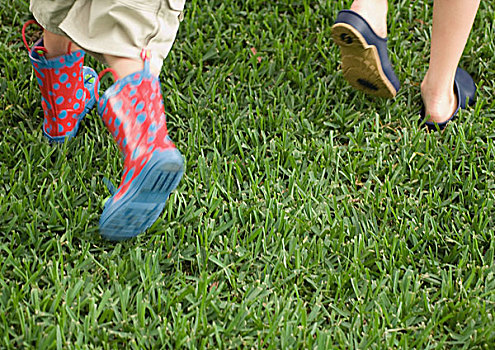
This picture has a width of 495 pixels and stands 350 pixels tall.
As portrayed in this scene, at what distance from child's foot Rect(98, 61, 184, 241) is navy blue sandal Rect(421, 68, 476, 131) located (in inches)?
48.5

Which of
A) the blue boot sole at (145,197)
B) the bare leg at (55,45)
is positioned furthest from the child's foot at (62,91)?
the blue boot sole at (145,197)

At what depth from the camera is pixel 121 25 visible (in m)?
Answer: 1.70

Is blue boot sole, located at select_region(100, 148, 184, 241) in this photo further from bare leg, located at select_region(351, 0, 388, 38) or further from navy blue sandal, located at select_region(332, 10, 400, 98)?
bare leg, located at select_region(351, 0, 388, 38)

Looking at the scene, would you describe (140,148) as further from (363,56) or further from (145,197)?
(363,56)

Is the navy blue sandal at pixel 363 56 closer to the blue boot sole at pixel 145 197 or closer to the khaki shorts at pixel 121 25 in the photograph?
the khaki shorts at pixel 121 25

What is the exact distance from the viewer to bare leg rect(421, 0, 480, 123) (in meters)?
2.37

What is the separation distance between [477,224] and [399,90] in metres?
0.78

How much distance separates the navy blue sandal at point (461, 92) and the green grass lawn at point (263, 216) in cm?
4

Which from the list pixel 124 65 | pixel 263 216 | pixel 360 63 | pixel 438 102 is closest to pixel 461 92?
pixel 438 102

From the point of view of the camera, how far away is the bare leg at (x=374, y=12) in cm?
244

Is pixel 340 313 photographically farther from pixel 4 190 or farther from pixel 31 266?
pixel 4 190

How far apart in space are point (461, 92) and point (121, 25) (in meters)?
1.49

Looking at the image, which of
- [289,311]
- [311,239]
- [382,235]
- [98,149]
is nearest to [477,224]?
[382,235]

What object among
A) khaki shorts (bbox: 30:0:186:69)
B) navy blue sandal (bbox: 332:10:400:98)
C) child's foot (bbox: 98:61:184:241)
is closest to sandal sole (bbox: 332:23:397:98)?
navy blue sandal (bbox: 332:10:400:98)
